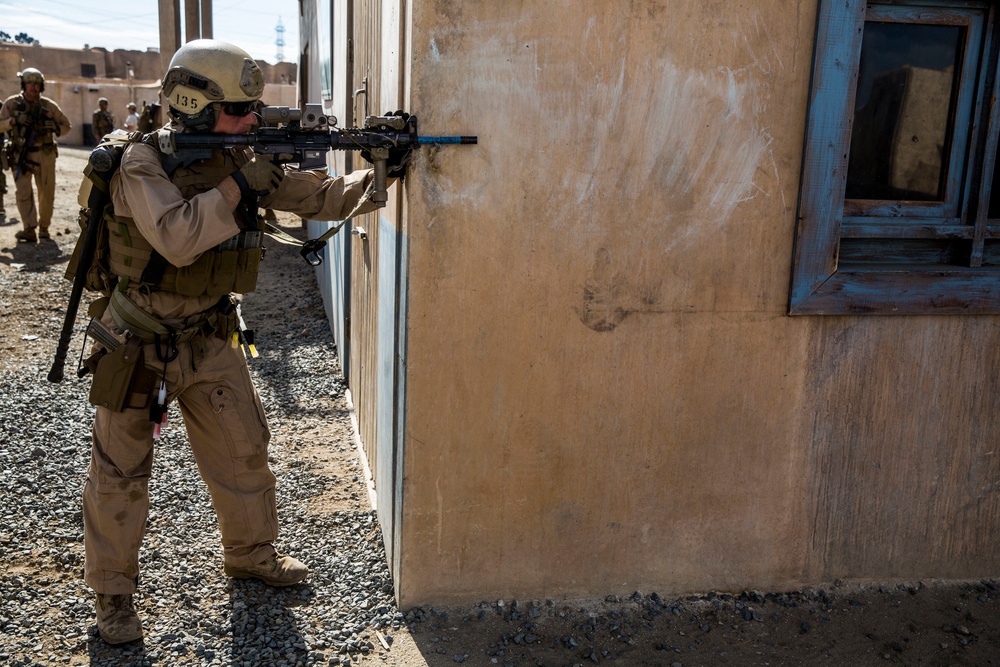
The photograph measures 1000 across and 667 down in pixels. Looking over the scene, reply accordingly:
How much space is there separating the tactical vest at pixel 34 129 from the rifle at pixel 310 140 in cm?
950

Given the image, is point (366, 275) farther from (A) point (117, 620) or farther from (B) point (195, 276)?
(A) point (117, 620)

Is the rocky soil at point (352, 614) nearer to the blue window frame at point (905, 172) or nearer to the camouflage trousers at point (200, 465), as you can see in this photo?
the camouflage trousers at point (200, 465)

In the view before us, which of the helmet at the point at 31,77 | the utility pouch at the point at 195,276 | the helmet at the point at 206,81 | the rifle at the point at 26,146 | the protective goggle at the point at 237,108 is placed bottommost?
the utility pouch at the point at 195,276

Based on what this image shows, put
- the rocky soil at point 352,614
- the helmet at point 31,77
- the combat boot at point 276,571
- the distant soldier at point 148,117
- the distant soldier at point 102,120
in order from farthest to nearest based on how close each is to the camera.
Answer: the distant soldier at point 102,120 < the helmet at point 31,77 < the distant soldier at point 148,117 < the combat boot at point 276,571 < the rocky soil at point 352,614

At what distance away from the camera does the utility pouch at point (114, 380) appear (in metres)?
3.13

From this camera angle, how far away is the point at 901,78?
3441mm

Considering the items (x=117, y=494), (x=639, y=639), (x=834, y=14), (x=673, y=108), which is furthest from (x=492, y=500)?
(x=834, y=14)

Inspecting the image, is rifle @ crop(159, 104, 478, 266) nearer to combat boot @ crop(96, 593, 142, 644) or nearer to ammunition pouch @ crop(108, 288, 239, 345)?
ammunition pouch @ crop(108, 288, 239, 345)

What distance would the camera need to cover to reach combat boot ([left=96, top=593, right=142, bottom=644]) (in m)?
3.20

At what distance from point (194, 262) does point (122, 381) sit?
48 cm

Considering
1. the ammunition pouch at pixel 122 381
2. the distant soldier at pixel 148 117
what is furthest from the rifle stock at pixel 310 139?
the distant soldier at pixel 148 117

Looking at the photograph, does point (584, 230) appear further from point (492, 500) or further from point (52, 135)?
point (52, 135)

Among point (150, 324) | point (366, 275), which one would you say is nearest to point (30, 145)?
point (366, 275)

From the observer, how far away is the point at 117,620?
3.23 meters
